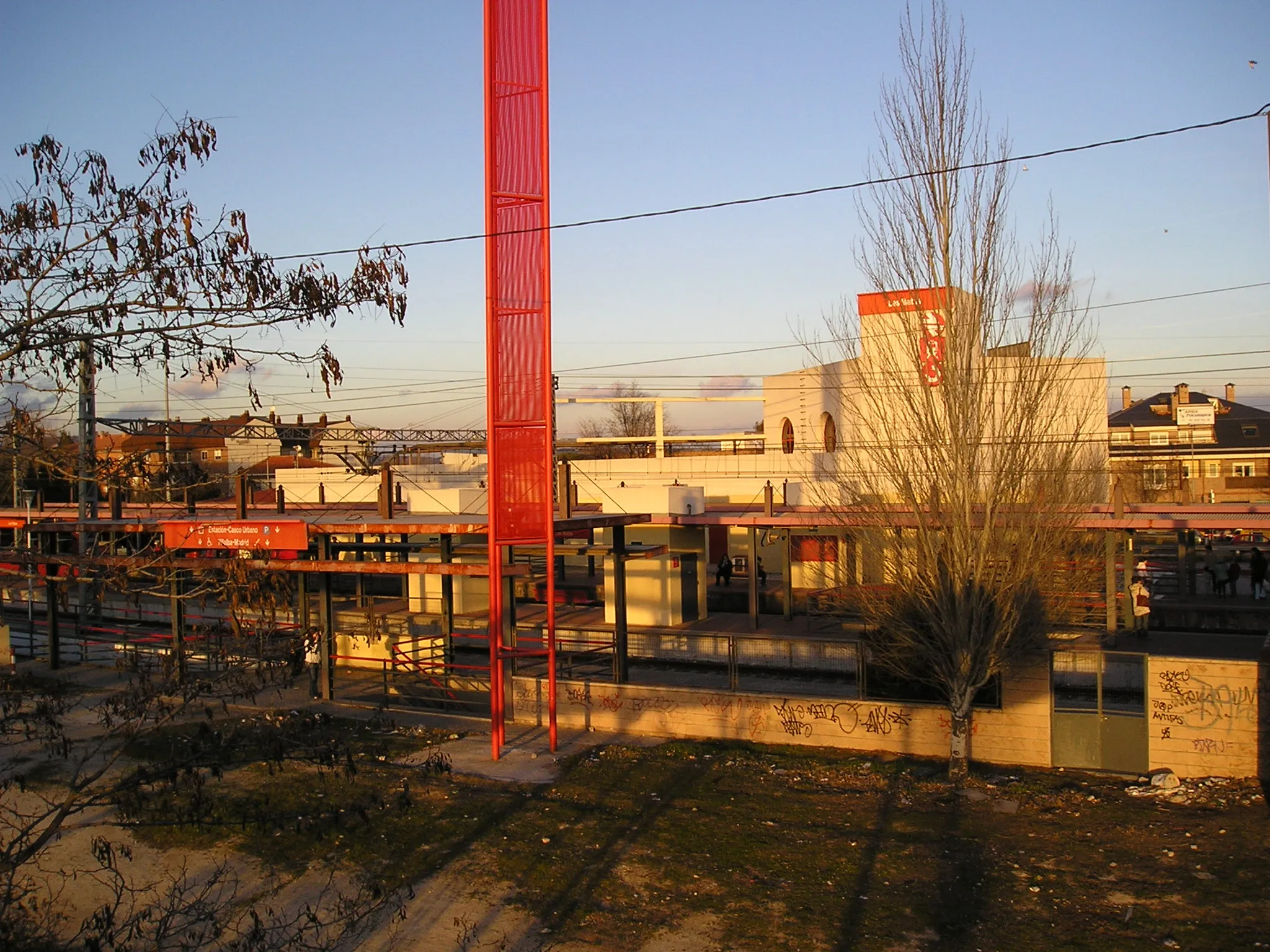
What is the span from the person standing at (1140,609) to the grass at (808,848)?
937 cm

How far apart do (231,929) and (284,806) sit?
11.3 ft

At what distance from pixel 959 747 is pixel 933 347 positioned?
5.17 meters

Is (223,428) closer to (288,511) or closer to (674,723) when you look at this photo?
(288,511)

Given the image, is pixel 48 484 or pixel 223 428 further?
pixel 223 428

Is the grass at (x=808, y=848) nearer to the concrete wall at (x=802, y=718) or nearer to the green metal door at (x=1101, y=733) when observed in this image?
the green metal door at (x=1101, y=733)

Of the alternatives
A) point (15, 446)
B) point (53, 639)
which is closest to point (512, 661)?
point (53, 639)

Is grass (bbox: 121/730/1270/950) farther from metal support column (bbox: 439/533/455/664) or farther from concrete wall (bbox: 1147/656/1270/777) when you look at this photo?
metal support column (bbox: 439/533/455/664)

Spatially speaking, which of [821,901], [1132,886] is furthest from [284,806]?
[1132,886]

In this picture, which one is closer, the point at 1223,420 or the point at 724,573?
the point at 724,573

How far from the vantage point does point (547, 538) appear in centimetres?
1430

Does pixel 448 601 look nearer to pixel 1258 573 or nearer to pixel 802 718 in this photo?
pixel 802 718

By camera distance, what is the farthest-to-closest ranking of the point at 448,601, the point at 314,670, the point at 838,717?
the point at 448,601, the point at 314,670, the point at 838,717

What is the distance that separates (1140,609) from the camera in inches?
813

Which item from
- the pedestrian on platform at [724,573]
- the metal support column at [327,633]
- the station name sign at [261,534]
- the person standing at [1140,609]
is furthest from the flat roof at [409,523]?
the pedestrian on platform at [724,573]
